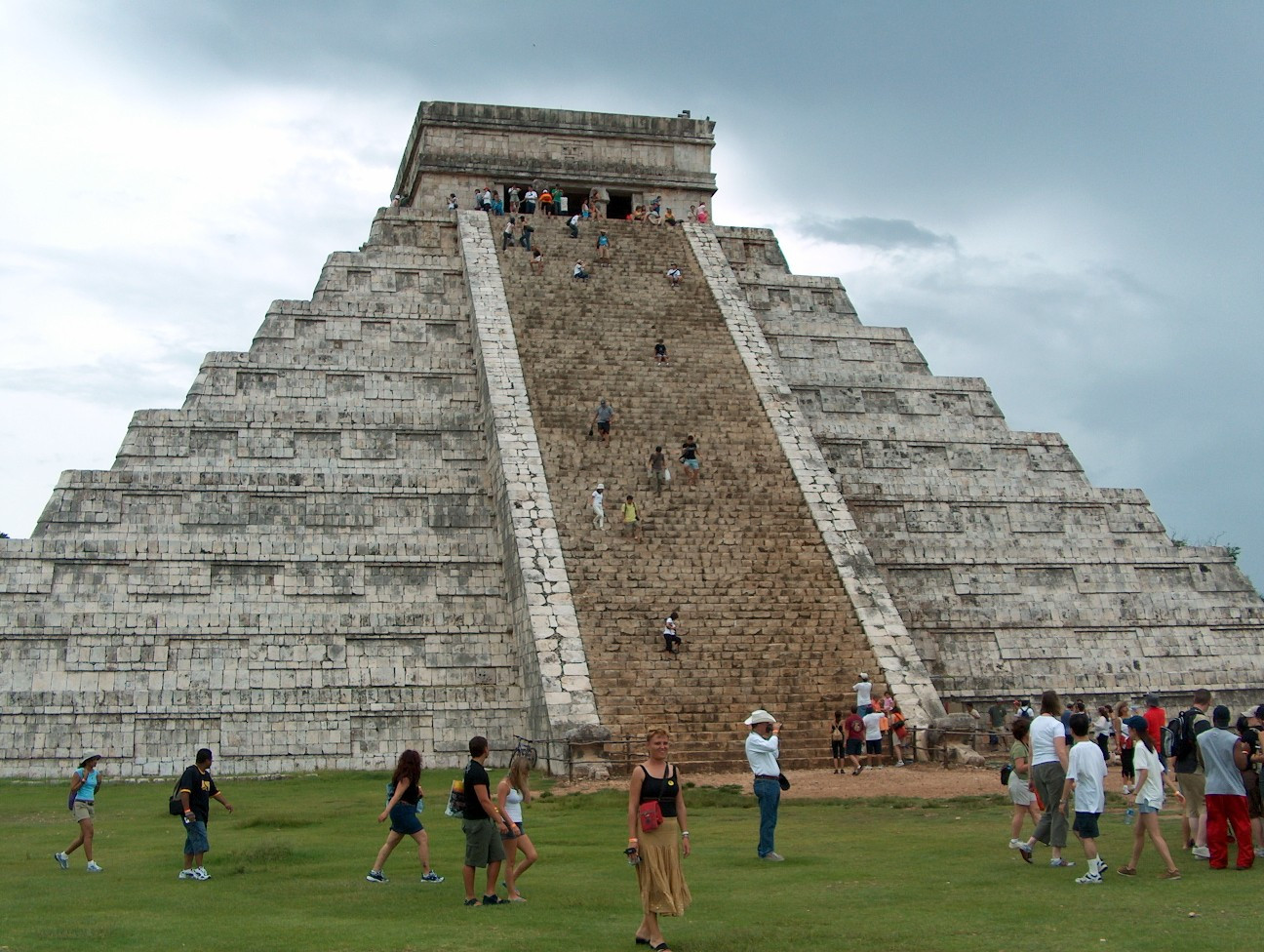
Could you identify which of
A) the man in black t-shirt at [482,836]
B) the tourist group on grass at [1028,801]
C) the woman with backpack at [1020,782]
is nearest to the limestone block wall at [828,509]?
the woman with backpack at [1020,782]

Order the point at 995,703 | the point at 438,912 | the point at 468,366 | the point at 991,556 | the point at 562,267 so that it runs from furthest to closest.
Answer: the point at 562,267
the point at 468,366
the point at 991,556
the point at 995,703
the point at 438,912

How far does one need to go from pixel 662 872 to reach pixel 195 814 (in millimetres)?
5059

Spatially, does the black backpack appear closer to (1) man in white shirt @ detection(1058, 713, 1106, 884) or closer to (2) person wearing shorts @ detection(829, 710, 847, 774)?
(1) man in white shirt @ detection(1058, 713, 1106, 884)

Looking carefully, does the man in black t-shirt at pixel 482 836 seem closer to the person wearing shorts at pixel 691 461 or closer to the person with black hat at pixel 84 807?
the person with black hat at pixel 84 807

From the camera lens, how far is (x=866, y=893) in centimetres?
1114

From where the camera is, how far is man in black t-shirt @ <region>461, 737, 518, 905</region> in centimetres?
1113

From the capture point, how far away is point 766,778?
12961 millimetres

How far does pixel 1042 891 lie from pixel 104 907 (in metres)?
7.15

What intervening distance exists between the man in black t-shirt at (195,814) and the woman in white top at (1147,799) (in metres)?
7.54

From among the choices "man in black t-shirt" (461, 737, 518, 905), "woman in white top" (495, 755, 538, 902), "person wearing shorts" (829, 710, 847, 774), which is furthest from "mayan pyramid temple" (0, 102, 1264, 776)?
"man in black t-shirt" (461, 737, 518, 905)

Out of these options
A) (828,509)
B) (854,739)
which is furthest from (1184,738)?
(828,509)

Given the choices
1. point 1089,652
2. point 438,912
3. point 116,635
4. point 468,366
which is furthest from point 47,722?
point 1089,652

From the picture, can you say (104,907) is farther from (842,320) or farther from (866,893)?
(842,320)

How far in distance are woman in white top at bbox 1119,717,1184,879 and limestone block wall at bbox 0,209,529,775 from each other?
12.7 m
